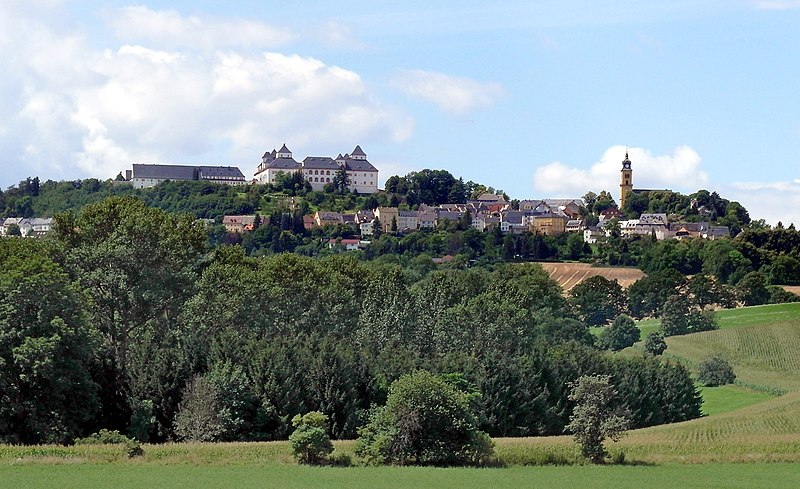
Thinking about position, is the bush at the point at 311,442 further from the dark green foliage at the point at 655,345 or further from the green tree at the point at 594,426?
the dark green foliage at the point at 655,345

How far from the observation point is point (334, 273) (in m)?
93.4

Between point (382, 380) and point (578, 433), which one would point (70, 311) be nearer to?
point (382, 380)

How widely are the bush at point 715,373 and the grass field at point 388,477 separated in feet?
172

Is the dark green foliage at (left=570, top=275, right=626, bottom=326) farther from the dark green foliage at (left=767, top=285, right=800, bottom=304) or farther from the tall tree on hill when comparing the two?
the tall tree on hill

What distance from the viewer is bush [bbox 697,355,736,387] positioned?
95.9 metres

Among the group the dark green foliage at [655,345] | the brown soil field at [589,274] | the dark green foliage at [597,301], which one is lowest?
the dark green foliage at [655,345]

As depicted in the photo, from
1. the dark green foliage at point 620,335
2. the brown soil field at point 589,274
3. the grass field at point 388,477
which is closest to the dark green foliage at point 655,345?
the dark green foliage at point 620,335

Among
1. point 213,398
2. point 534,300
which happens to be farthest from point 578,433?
point 534,300

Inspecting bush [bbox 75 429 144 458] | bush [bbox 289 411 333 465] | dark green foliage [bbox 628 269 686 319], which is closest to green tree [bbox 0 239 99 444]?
bush [bbox 75 429 144 458]

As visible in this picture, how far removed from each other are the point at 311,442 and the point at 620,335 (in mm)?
91598

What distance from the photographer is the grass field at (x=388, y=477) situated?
36938 millimetres

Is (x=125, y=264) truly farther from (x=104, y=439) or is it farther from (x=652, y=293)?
(x=652, y=293)

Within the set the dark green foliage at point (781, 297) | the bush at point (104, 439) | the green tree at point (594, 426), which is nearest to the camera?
the green tree at point (594, 426)

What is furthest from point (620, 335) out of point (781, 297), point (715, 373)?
point (781, 297)
